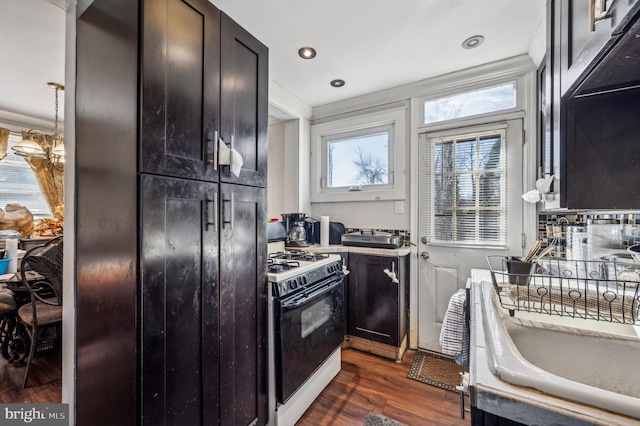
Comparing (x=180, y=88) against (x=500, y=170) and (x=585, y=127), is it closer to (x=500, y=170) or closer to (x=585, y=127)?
(x=585, y=127)

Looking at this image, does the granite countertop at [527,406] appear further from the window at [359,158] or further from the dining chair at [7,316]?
the dining chair at [7,316]

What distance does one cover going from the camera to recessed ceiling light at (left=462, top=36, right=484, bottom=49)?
75.6 inches

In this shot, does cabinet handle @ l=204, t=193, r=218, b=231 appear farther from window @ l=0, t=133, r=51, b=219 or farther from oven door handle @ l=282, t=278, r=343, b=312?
window @ l=0, t=133, r=51, b=219

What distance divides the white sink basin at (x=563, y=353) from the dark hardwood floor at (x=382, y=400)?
119 centimetres

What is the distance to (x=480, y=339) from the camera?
29.2 inches

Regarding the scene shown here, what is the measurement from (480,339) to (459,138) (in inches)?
82.4

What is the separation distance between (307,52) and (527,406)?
2267 millimetres

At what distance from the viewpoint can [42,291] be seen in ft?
7.68

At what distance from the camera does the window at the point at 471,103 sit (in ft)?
7.40

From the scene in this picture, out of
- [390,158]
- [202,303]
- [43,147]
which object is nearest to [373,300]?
[390,158]

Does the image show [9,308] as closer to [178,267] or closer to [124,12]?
[178,267]

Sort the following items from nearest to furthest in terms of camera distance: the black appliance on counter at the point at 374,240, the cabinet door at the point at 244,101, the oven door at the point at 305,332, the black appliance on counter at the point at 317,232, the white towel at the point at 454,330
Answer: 1. the cabinet door at the point at 244,101
2. the oven door at the point at 305,332
3. the white towel at the point at 454,330
4. the black appliance on counter at the point at 374,240
5. the black appliance on counter at the point at 317,232

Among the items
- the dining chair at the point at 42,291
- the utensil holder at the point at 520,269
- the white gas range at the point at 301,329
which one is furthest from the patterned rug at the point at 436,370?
the dining chair at the point at 42,291

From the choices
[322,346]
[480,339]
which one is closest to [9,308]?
[322,346]
